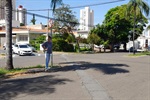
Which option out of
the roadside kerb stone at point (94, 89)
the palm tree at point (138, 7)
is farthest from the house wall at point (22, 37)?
the roadside kerb stone at point (94, 89)

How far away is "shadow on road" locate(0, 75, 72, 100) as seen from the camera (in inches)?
333

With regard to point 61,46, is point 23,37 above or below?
above

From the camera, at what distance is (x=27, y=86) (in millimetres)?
9555

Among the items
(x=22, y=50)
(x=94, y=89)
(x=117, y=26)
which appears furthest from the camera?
(x=117, y=26)

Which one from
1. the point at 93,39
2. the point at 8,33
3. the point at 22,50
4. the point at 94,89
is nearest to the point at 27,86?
the point at 94,89

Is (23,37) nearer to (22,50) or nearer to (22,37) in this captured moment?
(22,37)

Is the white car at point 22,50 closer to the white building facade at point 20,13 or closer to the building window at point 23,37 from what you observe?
the white building facade at point 20,13

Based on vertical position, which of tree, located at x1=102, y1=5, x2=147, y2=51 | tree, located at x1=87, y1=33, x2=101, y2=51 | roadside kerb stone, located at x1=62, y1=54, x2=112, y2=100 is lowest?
roadside kerb stone, located at x1=62, y1=54, x2=112, y2=100

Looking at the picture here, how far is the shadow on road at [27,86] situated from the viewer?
846cm

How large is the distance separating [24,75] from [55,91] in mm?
3944

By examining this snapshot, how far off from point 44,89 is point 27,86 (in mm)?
846

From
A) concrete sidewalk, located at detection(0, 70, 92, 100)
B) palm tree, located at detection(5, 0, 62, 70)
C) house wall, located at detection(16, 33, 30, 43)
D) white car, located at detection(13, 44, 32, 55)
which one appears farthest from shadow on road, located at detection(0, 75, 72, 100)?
house wall, located at detection(16, 33, 30, 43)

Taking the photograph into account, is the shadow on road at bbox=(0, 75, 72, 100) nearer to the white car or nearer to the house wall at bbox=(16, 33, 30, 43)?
the white car

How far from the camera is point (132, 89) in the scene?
937 cm
